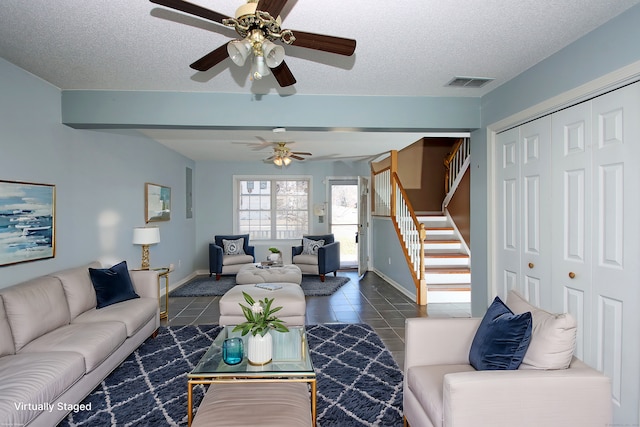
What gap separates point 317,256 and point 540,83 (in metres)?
4.93

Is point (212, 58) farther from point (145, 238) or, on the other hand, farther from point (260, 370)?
point (145, 238)

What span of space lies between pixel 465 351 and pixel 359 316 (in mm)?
2476

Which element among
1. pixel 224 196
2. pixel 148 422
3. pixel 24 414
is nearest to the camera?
pixel 24 414

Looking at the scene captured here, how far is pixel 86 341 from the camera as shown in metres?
2.53

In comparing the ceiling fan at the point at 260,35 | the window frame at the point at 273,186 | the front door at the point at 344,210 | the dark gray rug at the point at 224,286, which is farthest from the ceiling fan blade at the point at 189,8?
the front door at the point at 344,210

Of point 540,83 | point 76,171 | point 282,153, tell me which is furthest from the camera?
point 282,153

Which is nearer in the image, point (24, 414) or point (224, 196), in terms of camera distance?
point (24, 414)

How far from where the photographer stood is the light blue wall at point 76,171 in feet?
9.58

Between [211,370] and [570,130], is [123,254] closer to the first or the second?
[211,370]

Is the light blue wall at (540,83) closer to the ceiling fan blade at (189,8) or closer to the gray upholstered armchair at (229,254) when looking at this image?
the ceiling fan blade at (189,8)

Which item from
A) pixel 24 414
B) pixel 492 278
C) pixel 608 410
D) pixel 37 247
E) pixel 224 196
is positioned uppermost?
Result: pixel 224 196

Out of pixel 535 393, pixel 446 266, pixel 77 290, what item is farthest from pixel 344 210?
pixel 535 393

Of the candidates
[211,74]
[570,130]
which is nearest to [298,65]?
[211,74]

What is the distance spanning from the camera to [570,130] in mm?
2566
